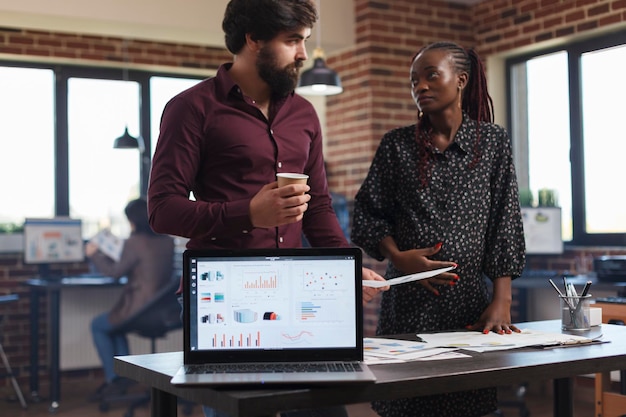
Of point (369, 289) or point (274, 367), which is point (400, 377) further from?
point (369, 289)

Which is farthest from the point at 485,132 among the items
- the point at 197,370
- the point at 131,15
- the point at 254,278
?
the point at 131,15

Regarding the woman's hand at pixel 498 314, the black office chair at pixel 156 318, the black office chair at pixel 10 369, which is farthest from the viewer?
the black office chair at pixel 10 369

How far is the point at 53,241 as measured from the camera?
564 cm

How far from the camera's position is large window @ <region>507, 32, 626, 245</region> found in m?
5.44

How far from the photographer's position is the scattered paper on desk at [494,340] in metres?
1.83

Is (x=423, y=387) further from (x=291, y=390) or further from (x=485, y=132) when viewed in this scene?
(x=485, y=132)

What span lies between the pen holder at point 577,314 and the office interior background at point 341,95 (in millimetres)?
3240

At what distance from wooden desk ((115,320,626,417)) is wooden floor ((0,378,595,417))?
2858 mm

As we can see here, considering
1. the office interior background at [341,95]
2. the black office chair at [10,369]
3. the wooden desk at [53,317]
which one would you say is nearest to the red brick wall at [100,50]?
the office interior background at [341,95]

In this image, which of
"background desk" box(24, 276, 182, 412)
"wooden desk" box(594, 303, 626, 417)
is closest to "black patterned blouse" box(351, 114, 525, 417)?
"wooden desk" box(594, 303, 626, 417)

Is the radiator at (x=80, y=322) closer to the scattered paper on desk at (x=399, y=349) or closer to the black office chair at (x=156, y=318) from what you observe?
the black office chair at (x=156, y=318)

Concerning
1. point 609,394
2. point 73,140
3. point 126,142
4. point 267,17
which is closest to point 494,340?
point 267,17

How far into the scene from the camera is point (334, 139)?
6156 mm

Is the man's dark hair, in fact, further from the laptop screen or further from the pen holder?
the pen holder
